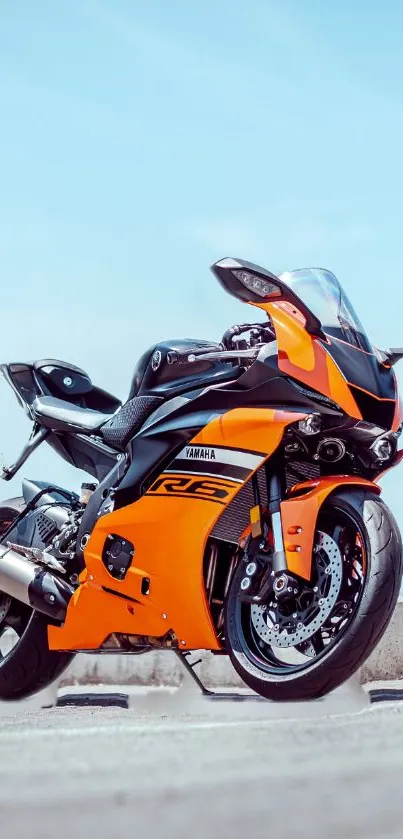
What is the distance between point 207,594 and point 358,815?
11.6ft

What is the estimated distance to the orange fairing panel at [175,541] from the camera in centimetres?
528

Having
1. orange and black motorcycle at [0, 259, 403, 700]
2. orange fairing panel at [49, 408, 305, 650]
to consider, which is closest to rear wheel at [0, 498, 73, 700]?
orange and black motorcycle at [0, 259, 403, 700]

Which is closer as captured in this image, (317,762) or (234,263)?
(317,762)

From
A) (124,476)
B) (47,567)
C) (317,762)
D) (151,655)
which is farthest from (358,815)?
(151,655)

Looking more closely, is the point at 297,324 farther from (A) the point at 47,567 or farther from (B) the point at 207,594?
(A) the point at 47,567

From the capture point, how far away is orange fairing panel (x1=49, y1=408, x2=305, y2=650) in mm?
5277

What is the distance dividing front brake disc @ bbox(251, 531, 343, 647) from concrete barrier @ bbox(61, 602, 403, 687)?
416cm

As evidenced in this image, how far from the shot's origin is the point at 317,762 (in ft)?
7.18

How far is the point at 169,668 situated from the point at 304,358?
459 cm

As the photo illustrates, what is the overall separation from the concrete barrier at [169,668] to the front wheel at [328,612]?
413cm

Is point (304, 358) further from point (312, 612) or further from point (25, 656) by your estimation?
point (25, 656)

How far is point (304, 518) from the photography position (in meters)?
4.85

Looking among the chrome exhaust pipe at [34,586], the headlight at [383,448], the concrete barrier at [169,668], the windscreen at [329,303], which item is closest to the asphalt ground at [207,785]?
the headlight at [383,448]

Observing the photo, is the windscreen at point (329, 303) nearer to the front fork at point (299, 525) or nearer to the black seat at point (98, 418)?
the front fork at point (299, 525)
